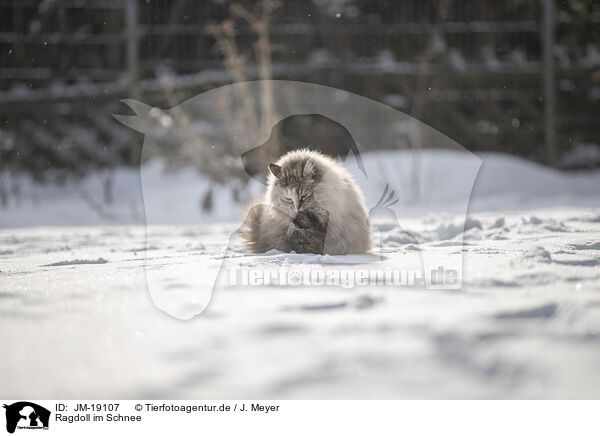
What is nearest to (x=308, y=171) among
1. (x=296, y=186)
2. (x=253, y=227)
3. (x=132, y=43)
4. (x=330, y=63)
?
(x=296, y=186)

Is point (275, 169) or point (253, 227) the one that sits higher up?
point (275, 169)

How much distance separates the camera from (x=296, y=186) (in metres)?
2.43

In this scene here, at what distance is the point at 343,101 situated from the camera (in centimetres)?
673

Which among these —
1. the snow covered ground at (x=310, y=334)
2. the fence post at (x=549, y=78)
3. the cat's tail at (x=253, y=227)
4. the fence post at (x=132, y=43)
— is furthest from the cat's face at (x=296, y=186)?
the fence post at (x=549, y=78)

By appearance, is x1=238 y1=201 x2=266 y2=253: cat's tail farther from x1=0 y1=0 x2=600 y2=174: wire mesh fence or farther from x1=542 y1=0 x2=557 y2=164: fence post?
x1=542 y1=0 x2=557 y2=164: fence post

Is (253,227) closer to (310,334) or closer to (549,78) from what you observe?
(310,334)

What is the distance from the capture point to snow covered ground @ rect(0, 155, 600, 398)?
0.97 meters

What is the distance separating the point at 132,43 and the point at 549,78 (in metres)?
6.22

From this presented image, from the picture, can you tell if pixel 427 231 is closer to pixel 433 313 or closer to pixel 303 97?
pixel 433 313

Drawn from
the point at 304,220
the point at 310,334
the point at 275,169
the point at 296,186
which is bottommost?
the point at 310,334

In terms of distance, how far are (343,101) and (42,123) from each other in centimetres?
455
